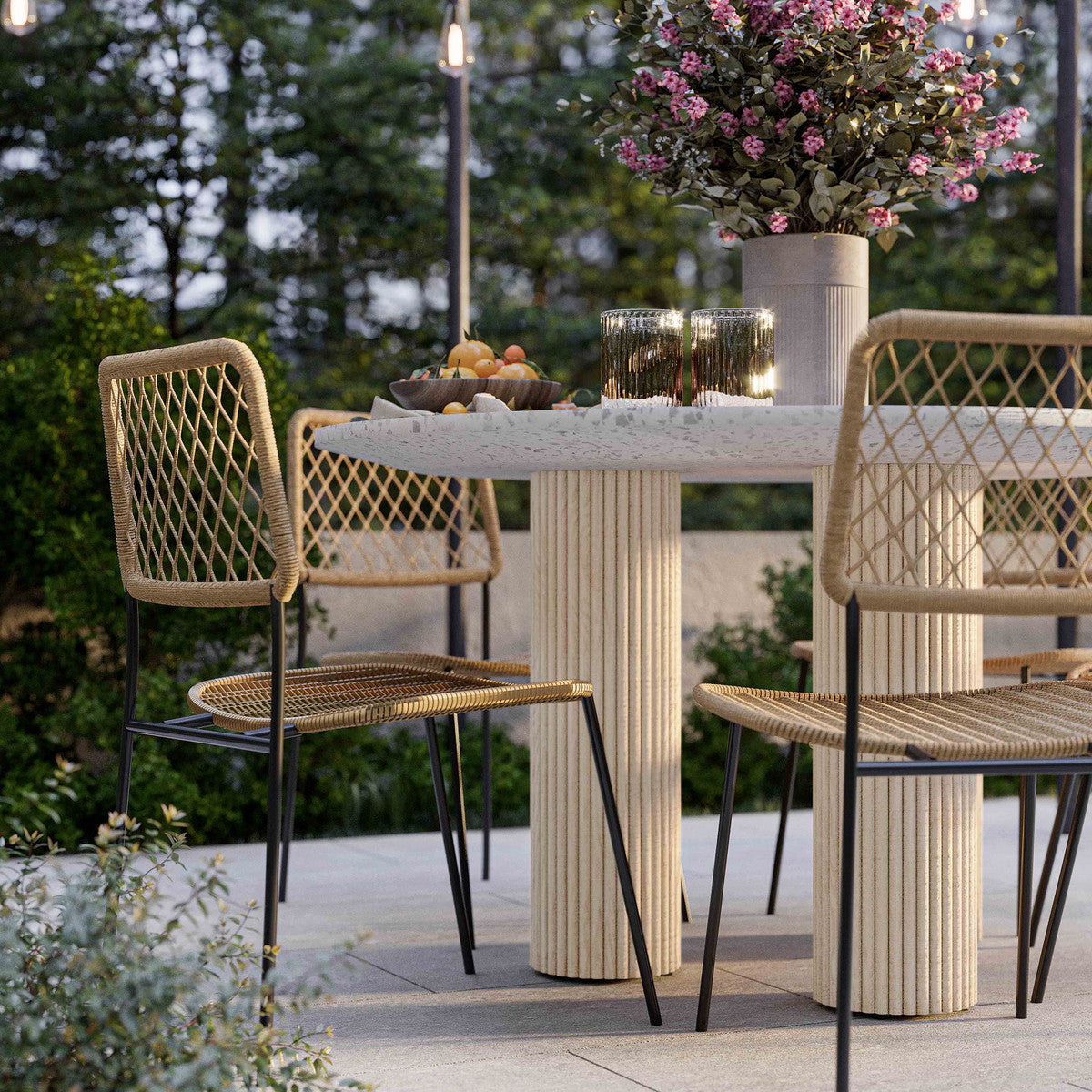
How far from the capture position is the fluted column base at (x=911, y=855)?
1.88m

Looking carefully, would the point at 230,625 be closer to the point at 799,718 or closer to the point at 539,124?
the point at 799,718

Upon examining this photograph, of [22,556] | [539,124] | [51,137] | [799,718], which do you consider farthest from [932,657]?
[539,124]

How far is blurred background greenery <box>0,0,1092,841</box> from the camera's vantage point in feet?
12.6

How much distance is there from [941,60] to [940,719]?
3.28 ft

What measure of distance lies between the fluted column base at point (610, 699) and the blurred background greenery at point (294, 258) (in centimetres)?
154

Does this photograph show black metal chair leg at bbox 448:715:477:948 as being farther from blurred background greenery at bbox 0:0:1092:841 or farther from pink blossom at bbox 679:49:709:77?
blurred background greenery at bbox 0:0:1092:841

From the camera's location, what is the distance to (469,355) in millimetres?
2037

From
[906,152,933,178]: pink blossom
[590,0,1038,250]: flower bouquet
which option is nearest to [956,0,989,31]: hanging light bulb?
[590,0,1038,250]: flower bouquet

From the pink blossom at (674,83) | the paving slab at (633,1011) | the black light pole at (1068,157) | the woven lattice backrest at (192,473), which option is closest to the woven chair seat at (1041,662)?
the paving slab at (633,1011)

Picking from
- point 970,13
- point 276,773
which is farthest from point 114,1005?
point 970,13

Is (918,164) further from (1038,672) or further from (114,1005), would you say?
(114,1005)

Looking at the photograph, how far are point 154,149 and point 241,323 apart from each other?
823 millimetres

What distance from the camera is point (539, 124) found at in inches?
287

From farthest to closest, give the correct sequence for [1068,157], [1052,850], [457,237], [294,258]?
[294,258], [457,237], [1068,157], [1052,850]
